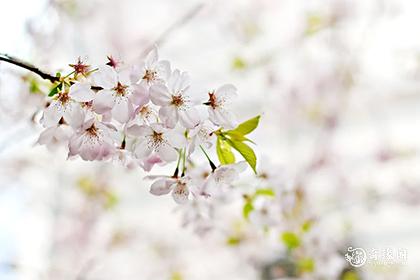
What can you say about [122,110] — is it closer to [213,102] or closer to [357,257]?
[213,102]

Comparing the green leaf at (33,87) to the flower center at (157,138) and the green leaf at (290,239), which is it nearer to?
the flower center at (157,138)

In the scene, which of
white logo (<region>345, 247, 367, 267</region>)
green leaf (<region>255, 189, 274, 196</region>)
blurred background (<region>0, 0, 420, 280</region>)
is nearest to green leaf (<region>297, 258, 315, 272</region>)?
white logo (<region>345, 247, 367, 267</region>)

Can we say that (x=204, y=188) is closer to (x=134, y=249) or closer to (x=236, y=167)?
(x=236, y=167)

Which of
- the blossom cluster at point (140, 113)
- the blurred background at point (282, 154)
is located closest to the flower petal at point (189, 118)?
the blossom cluster at point (140, 113)

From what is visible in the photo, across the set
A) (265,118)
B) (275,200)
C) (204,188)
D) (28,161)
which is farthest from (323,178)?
(204,188)

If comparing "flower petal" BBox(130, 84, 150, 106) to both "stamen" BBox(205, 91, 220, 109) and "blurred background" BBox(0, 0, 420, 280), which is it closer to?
"stamen" BBox(205, 91, 220, 109)

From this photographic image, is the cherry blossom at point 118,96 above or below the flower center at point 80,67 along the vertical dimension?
below

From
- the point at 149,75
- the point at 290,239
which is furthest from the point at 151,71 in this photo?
the point at 290,239
